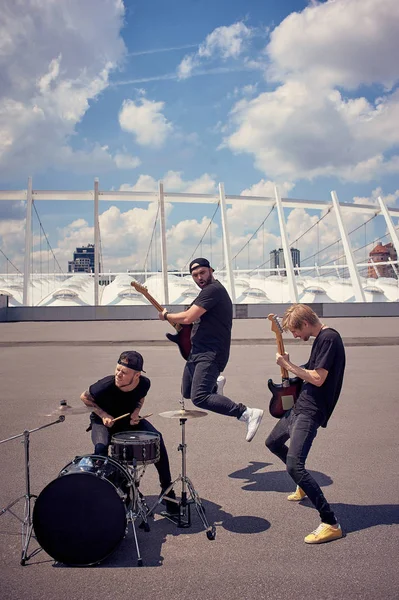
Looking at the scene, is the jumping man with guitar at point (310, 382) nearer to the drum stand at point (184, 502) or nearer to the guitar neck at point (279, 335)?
the guitar neck at point (279, 335)

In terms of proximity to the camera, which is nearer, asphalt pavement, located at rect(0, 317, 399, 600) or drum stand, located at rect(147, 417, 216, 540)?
asphalt pavement, located at rect(0, 317, 399, 600)

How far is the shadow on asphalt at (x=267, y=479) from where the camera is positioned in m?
5.01

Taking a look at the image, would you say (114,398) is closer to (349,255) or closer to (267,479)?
(267,479)

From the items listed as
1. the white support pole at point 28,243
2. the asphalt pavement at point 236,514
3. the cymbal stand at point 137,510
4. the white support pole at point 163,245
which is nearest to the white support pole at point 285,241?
the white support pole at point 163,245

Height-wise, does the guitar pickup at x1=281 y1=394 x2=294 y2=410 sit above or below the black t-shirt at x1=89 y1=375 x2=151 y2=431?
below

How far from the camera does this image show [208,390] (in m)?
5.21

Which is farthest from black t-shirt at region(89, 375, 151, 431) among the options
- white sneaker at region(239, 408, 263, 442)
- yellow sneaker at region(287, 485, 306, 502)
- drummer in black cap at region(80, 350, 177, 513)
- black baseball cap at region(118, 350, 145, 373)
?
yellow sneaker at region(287, 485, 306, 502)

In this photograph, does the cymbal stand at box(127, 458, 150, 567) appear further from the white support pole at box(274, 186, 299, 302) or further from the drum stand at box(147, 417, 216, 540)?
the white support pole at box(274, 186, 299, 302)

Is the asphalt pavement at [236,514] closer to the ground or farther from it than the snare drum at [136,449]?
closer to the ground

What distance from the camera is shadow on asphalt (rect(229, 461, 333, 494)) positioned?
197 inches

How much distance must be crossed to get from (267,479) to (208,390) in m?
0.98

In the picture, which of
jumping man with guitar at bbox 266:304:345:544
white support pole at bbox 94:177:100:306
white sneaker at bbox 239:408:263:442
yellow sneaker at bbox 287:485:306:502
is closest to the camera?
jumping man with guitar at bbox 266:304:345:544

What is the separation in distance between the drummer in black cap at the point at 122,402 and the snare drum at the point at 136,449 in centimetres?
35

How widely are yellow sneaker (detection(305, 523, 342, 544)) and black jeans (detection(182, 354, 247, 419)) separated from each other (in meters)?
1.52
